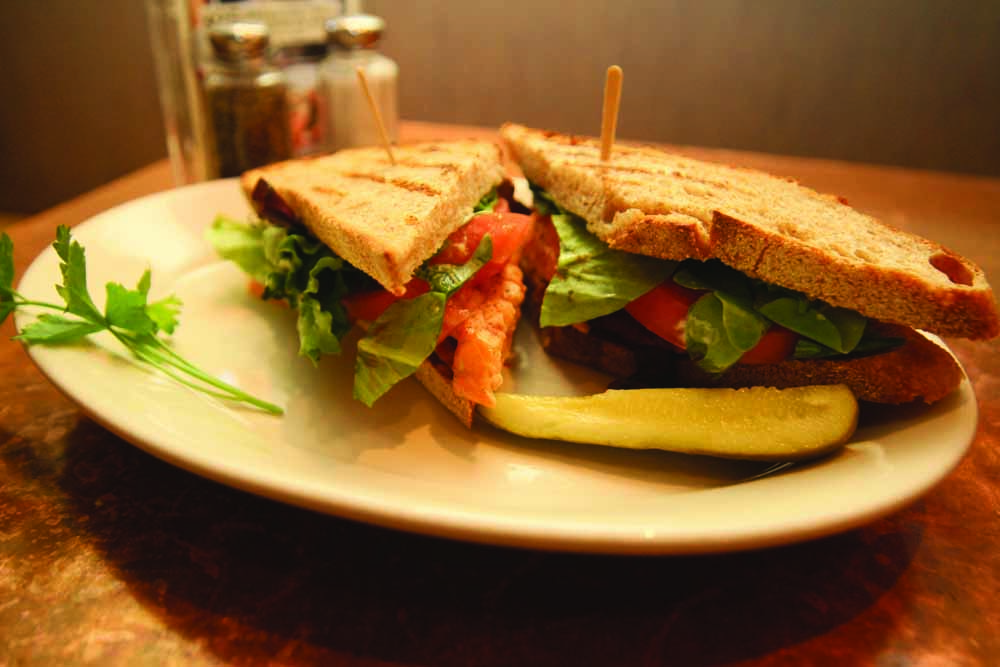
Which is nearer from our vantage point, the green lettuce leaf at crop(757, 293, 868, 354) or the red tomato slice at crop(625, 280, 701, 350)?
the green lettuce leaf at crop(757, 293, 868, 354)

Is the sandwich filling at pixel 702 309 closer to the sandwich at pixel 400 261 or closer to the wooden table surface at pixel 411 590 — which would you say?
the sandwich at pixel 400 261

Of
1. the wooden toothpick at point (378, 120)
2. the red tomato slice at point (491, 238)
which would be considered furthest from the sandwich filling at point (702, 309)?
the wooden toothpick at point (378, 120)

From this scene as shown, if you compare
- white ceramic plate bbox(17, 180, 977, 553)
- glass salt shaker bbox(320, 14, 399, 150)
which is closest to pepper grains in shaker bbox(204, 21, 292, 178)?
glass salt shaker bbox(320, 14, 399, 150)

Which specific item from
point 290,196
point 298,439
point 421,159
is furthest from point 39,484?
point 421,159

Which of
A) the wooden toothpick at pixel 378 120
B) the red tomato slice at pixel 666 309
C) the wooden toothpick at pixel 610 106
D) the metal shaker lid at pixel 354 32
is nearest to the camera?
the red tomato slice at pixel 666 309

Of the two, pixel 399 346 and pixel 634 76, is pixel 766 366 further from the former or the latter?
pixel 634 76

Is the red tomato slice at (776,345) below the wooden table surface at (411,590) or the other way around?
the other way around

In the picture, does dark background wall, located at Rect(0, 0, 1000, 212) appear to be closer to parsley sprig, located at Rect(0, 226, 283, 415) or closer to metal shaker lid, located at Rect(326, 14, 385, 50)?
metal shaker lid, located at Rect(326, 14, 385, 50)

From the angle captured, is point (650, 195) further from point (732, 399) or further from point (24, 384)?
point (24, 384)

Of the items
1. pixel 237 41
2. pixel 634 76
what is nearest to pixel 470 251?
pixel 237 41
